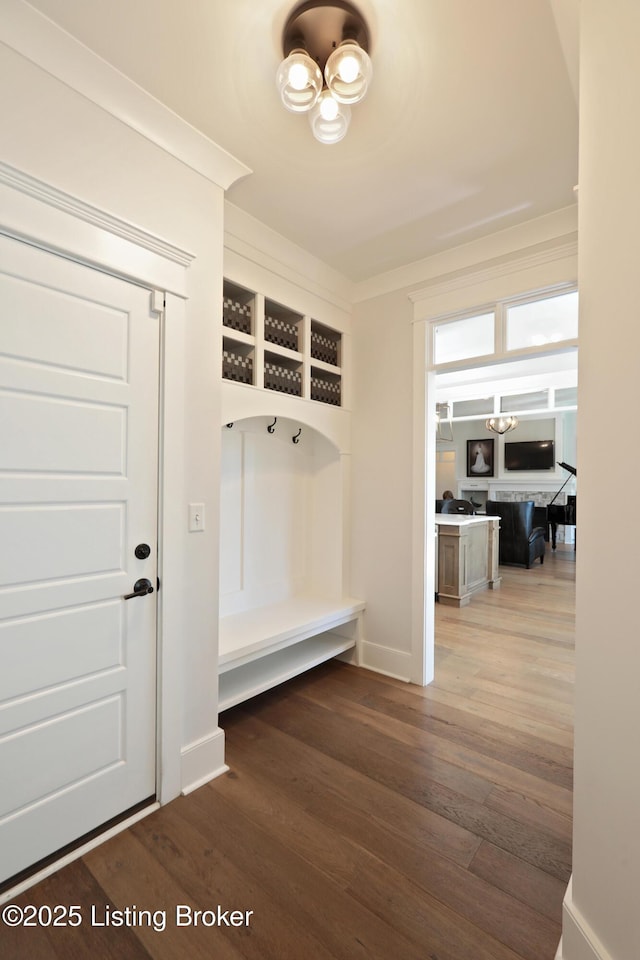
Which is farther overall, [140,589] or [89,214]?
[140,589]

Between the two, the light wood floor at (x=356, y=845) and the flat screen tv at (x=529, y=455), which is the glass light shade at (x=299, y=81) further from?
the flat screen tv at (x=529, y=455)

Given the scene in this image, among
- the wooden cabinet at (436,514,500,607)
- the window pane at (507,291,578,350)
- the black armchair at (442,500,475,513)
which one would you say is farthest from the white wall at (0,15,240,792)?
the black armchair at (442,500,475,513)

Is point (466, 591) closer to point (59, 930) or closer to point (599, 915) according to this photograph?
point (599, 915)

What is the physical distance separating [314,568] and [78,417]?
7.60 ft

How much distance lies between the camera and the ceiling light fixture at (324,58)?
139 centimetres

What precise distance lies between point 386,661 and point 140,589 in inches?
82.9

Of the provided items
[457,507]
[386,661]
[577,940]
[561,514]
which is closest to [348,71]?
[577,940]

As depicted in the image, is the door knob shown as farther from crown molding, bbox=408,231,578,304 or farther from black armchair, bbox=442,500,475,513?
black armchair, bbox=442,500,475,513

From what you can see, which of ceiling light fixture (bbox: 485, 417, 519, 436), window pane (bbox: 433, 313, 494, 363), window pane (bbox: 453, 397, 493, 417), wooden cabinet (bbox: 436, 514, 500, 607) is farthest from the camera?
window pane (bbox: 453, 397, 493, 417)

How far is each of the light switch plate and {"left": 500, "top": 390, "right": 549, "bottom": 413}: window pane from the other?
716 centimetres

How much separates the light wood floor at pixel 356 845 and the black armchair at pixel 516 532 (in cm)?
429

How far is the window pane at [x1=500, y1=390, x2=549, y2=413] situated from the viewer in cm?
773

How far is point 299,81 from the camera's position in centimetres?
146

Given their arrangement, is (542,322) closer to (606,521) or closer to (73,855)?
(606,521)
